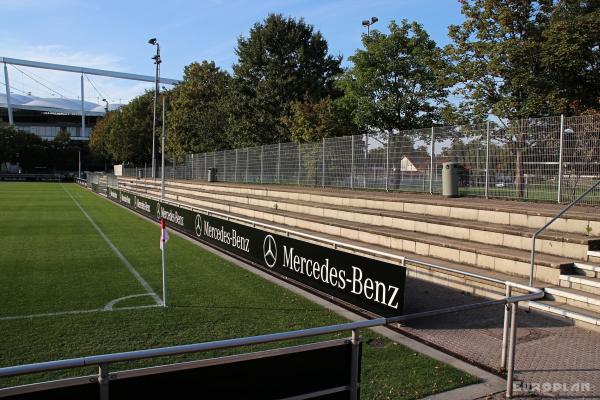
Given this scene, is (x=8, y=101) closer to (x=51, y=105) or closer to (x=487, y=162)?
(x=51, y=105)

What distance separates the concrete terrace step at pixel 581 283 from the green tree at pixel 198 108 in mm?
38322

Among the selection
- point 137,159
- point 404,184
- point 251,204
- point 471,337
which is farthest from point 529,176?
point 137,159

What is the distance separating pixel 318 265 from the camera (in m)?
8.90

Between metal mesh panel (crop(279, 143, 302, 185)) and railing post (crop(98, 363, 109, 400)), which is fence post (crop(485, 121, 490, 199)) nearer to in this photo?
metal mesh panel (crop(279, 143, 302, 185))

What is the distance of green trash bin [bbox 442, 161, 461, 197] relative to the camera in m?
13.2

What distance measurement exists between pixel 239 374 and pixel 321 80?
114 feet

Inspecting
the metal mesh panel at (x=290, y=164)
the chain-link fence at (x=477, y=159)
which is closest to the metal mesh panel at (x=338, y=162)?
the chain-link fence at (x=477, y=159)

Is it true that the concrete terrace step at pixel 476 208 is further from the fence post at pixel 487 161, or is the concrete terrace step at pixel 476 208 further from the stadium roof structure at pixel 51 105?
the stadium roof structure at pixel 51 105

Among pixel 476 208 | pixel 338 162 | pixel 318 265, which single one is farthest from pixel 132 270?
pixel 338 162

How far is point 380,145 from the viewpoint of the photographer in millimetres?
16078

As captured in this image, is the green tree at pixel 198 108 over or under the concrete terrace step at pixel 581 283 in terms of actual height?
over

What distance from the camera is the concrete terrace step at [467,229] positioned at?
8.03 metres

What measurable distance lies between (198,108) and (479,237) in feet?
131

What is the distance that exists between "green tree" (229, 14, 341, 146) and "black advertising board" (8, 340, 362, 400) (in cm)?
3080
